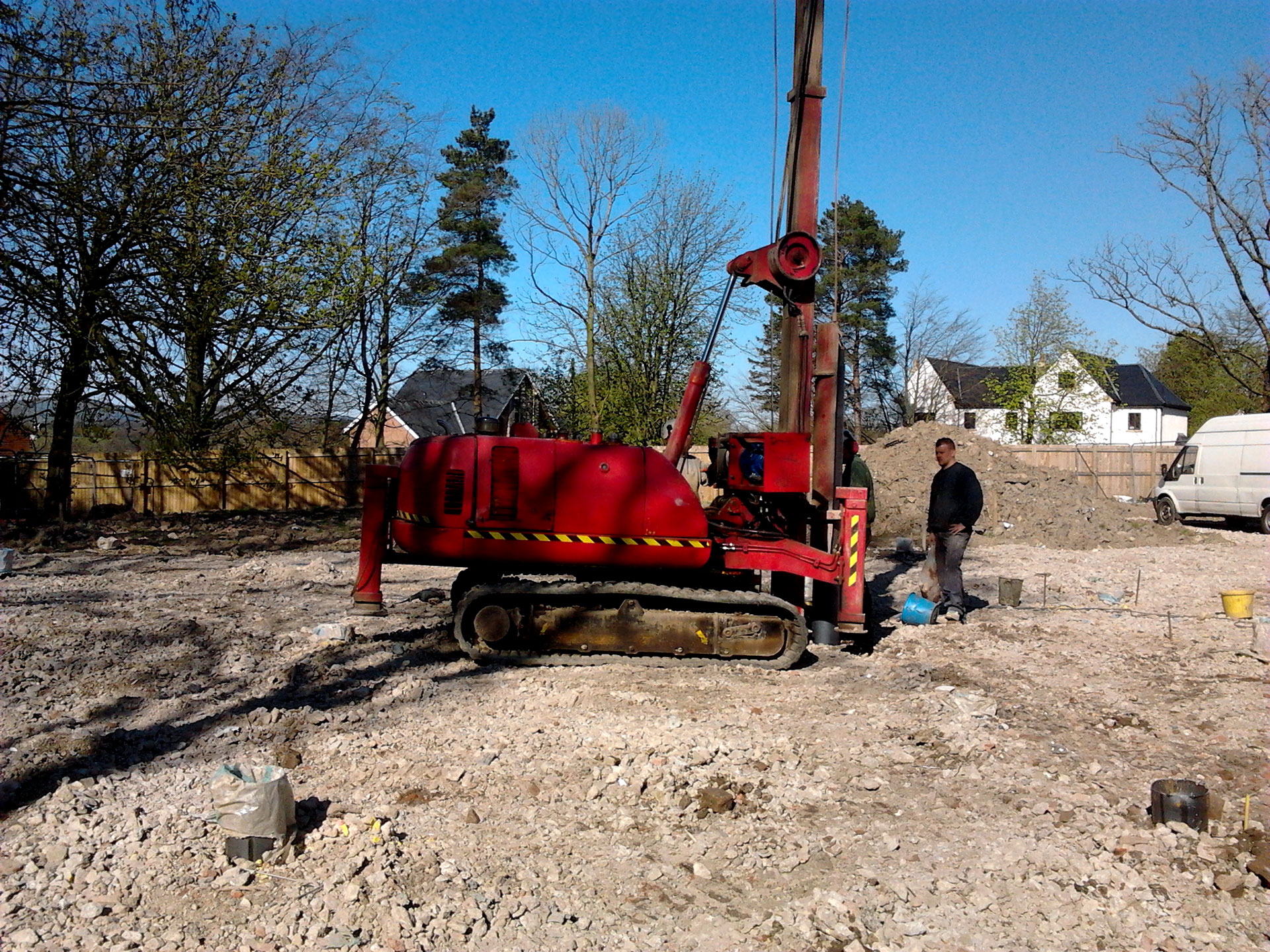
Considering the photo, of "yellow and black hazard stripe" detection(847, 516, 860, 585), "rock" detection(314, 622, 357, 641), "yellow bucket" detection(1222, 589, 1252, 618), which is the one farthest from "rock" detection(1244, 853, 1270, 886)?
"rock" detection(314, 622, 357, 641)

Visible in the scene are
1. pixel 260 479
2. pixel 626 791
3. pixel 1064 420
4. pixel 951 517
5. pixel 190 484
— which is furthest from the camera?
pixel 1064 420

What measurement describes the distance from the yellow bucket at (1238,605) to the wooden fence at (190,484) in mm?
15156

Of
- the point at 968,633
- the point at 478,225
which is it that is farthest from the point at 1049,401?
the point at 968,633

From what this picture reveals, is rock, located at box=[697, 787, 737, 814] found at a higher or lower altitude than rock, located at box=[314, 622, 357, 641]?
lower

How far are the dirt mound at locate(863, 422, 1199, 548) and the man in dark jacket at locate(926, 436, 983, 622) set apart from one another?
24.7 ft

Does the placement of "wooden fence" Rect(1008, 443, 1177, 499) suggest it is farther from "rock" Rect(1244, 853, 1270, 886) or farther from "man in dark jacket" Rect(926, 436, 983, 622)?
"rock" Rect(1244, 853, 1270, 886)

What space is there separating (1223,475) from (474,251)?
22.1 metres

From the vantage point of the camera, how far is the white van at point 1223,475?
18438 mm

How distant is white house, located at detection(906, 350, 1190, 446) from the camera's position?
33344mm

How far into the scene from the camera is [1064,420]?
3294 cm

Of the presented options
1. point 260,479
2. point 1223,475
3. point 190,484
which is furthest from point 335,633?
point 1223,475

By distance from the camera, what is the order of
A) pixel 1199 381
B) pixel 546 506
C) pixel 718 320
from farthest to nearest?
1. pixel 1199 381
2. pixel 718 320
3. pixel 546 506

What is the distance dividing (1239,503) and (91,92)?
20.5 meters

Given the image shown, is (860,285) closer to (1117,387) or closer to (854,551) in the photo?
(1117,387)
